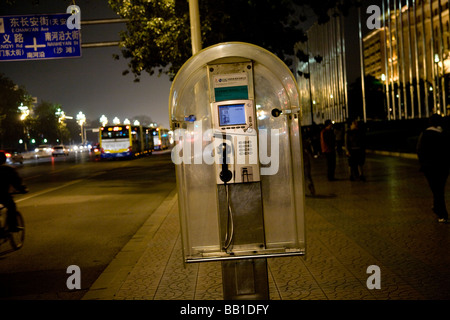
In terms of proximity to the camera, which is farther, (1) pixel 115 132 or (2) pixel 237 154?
(1) pixel 115 132

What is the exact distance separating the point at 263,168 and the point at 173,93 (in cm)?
112

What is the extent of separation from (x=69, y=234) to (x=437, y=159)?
696 centimetres

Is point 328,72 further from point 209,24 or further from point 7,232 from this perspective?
point 7,232

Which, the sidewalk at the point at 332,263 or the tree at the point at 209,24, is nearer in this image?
the sidewalk at the point at 332,263

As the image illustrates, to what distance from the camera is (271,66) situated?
4734mm

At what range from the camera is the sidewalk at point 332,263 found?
5.32 m

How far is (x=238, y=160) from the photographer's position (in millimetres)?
4750

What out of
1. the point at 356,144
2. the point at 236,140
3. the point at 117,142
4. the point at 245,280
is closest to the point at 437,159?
the point at 236,140

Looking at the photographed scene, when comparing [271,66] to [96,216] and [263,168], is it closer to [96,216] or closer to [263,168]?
[263,168]

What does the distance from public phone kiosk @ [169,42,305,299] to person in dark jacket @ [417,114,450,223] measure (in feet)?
14.8

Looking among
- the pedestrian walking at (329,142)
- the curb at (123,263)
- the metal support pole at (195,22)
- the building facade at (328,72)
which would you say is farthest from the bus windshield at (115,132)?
the metal support pole at (195,22)

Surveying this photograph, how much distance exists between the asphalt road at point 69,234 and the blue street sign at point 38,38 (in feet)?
15.8

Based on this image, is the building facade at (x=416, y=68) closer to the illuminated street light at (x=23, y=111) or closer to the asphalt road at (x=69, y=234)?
the asphalt road at (x=69, y=234)

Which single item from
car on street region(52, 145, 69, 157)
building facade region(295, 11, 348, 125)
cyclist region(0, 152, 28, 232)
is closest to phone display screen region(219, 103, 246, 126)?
cyclist region(0, 152, 28, 232)
